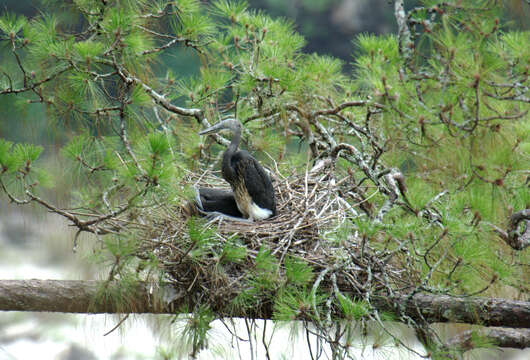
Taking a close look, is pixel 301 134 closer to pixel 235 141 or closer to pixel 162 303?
pixel 235 141

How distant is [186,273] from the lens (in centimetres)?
182

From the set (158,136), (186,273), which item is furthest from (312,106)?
(158,136)

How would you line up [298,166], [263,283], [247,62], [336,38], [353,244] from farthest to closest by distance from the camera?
[336,38] < [298,166] < [247,62] < [353,244] < [263,283]

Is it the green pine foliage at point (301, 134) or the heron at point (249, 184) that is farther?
the heron at point (249, 184)

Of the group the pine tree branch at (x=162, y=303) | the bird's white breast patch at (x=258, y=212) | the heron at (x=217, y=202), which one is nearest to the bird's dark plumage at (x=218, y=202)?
the heron at (x=217, y=202)

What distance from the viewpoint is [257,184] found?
85.2 inches

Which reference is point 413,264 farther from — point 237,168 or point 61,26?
point 61,26

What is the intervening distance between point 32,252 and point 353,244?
352 centimetres

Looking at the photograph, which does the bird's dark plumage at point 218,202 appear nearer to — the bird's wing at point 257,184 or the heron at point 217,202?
the heron at point 217,202

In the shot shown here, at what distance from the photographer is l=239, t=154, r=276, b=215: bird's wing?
7.08 ft

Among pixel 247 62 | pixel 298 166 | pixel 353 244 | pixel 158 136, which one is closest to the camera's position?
pixel 158 136

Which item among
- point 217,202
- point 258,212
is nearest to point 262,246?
point 258,212

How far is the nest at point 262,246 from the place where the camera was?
175 cm

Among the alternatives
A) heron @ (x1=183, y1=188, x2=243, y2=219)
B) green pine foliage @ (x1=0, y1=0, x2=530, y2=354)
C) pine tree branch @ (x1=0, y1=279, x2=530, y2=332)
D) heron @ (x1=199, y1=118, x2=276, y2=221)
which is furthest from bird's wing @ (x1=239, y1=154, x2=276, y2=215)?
pine tree branch @ (x1=0, y1=279, x2=530, y2=332)
